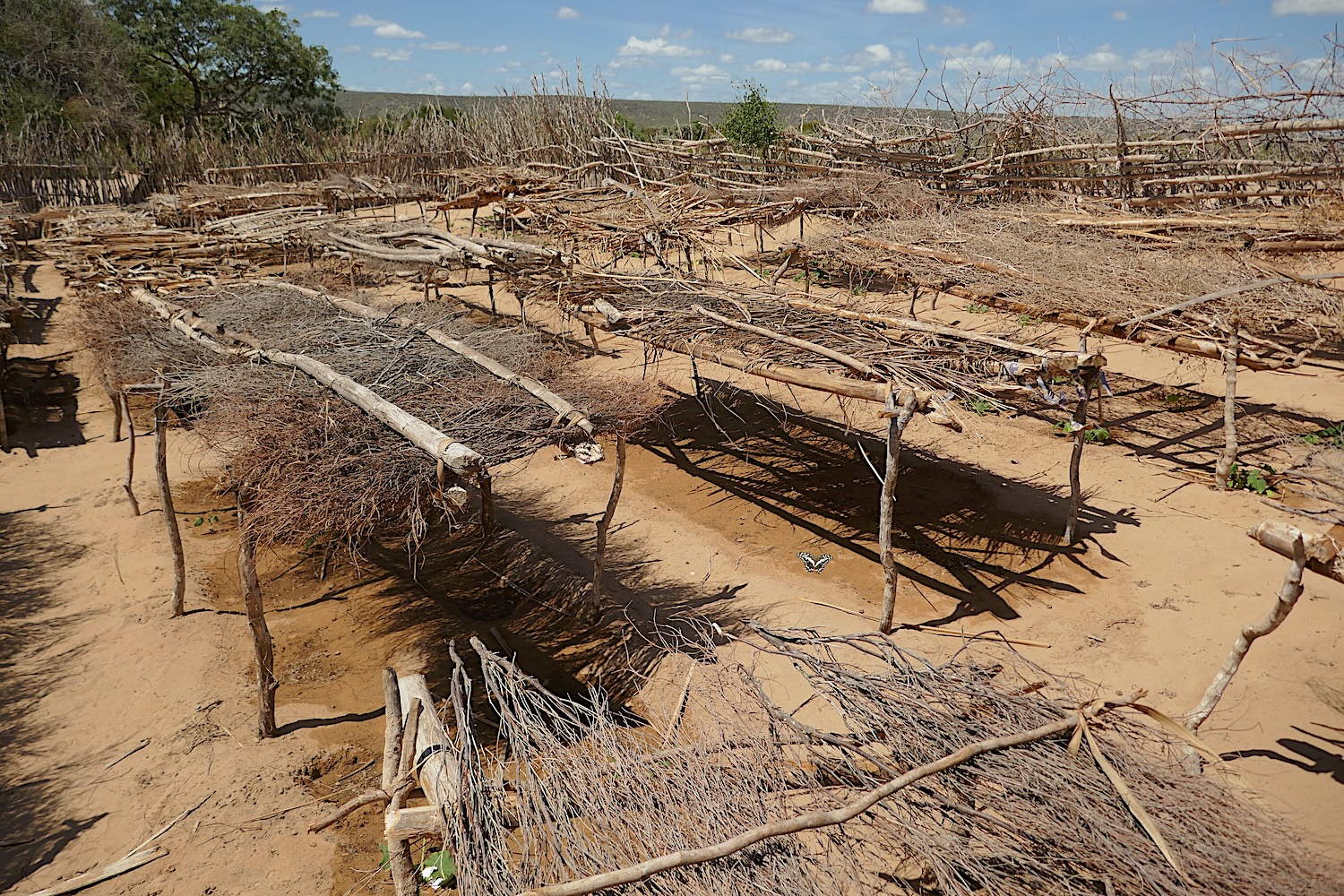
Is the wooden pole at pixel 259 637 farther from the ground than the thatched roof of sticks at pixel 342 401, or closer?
closer

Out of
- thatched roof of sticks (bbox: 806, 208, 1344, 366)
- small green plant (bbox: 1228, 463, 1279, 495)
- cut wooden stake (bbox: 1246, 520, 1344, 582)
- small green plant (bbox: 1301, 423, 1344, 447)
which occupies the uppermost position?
thatched roof of sticks (bbox: 806, 208, 1344, 366)

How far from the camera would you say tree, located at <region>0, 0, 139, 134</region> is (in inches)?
886

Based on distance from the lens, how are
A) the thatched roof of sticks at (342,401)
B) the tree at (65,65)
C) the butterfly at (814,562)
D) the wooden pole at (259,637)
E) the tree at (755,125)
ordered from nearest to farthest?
the thatched roof of sticks at (342,401) → the wooden pole at (259,637) → the butterfly at (814,562) → the tree at (755,125) → the tree at (65,65)

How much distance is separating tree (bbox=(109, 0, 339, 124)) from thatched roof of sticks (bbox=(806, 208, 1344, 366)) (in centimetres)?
2411

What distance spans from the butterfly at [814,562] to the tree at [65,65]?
24.0 metres

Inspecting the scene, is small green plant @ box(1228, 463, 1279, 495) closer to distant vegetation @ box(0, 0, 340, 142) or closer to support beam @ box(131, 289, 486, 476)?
support beam @ box(131, 289, 486, 476)

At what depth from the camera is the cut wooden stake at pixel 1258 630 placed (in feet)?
13.1

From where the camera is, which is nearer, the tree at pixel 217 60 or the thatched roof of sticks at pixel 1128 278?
the thatched roof of sticks at pixel 1128 278

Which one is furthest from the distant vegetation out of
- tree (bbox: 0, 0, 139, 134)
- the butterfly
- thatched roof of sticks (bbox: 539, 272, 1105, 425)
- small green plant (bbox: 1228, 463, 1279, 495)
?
small green plant (bbox: 1228, 463, 1279, 495)

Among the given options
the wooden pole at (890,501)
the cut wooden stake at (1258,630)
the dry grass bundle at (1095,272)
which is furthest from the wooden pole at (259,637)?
the dry grass bundle at (1095,272)

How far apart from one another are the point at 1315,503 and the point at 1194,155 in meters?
5.48

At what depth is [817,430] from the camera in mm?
9750

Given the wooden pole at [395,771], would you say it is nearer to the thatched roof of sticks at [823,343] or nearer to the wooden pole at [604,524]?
the wooden pole at [604,524]

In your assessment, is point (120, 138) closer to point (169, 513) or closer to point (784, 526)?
point (169, 513)
